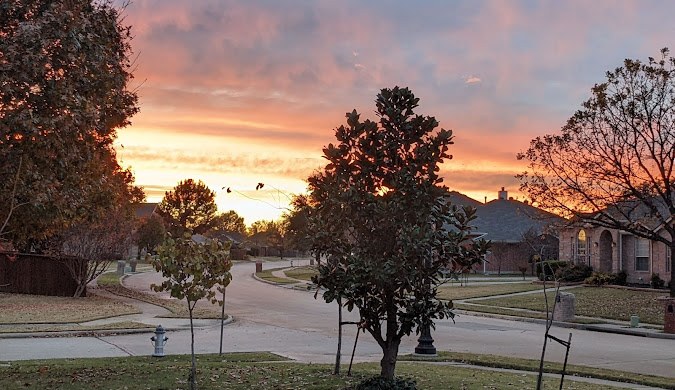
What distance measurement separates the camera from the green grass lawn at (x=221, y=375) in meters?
11.4

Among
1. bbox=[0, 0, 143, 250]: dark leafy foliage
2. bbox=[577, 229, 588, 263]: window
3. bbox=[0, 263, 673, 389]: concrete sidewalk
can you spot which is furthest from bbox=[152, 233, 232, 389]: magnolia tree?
bbox=[577, 229, 588, 263]: window

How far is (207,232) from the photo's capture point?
107688mm

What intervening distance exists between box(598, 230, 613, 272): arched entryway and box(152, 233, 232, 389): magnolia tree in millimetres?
39520

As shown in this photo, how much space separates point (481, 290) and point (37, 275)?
75.8 ft

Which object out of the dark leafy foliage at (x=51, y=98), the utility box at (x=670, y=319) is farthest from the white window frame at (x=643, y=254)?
the dark leafy foliage at (x=51, y=98)

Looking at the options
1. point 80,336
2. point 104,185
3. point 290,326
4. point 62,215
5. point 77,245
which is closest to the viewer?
point 62,215

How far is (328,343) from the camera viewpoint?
19547 mm

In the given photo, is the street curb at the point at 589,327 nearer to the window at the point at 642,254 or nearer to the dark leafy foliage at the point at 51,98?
the window at the point at 642,254

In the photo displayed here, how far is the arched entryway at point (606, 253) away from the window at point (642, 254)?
2.91 meters

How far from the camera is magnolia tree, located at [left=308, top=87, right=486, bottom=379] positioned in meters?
9.48

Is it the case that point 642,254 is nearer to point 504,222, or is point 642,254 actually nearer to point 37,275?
point 504,222

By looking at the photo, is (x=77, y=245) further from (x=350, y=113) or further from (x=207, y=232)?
(x=207, y=232)

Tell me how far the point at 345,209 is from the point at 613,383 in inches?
284

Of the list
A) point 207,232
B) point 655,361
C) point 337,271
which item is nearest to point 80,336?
point 337,271
